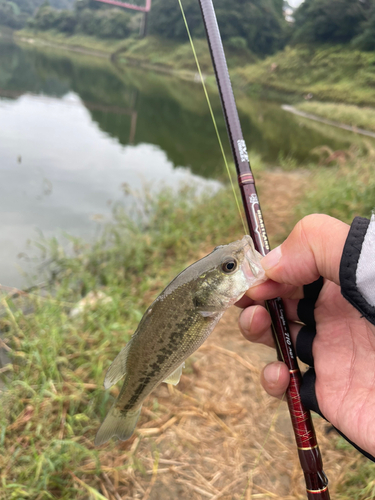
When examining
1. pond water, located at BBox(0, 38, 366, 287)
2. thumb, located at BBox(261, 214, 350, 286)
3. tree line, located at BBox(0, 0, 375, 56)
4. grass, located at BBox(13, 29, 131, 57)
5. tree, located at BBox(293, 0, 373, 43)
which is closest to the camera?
thumb, located at BBox(261, 214, 350, 286)

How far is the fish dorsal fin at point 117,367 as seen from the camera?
169 cm

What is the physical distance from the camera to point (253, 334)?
2.28 m

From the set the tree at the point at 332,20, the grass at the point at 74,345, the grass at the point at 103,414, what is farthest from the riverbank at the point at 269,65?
the grass at the point at 103,414

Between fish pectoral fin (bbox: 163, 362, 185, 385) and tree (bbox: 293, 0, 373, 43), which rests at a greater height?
tree (bbox: 293, 0, 373, 43)

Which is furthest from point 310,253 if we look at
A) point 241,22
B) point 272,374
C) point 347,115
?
point 241,22

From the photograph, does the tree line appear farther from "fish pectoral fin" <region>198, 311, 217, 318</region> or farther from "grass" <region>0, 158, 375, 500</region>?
"fish pectoral fin" <region>198, 311, 217, 318</region>

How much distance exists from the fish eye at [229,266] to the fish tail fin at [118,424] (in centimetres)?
95

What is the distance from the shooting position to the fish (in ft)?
5.40

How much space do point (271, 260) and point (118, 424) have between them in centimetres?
124

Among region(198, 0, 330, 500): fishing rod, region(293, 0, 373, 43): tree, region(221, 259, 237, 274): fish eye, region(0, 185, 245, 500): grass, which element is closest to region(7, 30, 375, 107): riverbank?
region(293, 0, 373, 43): tree

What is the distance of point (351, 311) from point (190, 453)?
1749mm

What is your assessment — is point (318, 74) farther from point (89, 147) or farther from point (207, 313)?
point (207, 313)

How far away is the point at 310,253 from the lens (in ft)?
5.45

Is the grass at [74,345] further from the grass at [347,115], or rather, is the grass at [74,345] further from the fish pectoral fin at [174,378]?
the grass at [347,115]
